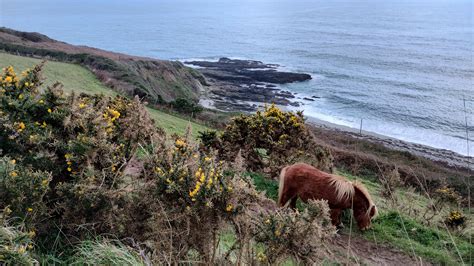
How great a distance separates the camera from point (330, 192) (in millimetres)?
8391

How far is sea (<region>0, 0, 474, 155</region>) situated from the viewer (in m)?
42.0

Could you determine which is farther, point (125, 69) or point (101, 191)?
point (125, 69)

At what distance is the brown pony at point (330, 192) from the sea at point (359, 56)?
9.84 ft

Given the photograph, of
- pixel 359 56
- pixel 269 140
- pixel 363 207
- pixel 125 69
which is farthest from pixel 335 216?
pixel 359 56

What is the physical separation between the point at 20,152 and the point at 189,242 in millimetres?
2190

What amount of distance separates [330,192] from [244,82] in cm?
4861

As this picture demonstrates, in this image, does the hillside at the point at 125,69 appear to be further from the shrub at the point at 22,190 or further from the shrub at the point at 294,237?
the shrub at the point at 294,237

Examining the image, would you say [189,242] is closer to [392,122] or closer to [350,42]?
[392,122]

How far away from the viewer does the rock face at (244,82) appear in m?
46.8

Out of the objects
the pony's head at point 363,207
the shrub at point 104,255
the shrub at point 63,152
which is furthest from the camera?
the pony's head at point 363,207

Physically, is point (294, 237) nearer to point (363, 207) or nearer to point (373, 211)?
point (363, 207)

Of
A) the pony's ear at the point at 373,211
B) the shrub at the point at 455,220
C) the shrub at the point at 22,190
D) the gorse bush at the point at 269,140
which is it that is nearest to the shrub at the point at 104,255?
the shrub at the point at 22,190

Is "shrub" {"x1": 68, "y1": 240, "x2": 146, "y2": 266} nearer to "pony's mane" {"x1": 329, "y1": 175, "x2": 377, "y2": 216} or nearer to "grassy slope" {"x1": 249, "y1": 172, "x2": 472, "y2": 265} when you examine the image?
"pony's mane" {"x1": 329, "y1": 175, "x2": 377, "y2": 216}

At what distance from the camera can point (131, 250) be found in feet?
13.5
